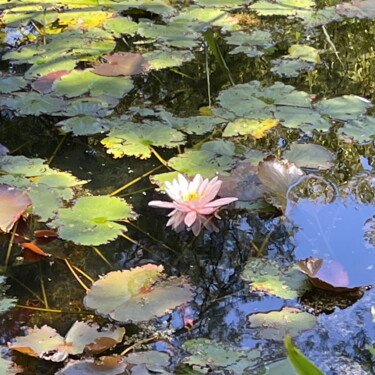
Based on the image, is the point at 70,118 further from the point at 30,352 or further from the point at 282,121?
the point at 30,352

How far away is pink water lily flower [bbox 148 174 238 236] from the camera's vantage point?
1.79 meters

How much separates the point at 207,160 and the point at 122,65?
790 mm

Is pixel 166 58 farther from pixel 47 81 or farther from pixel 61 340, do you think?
pixel 61 340

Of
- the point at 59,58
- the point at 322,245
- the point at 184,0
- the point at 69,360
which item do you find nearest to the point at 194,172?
the point at 322,245

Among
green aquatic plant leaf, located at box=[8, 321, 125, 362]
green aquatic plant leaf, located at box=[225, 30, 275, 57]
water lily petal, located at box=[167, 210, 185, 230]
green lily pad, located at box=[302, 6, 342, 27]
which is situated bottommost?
green aquatic plant leaf, located at box=[8, 321, 125, 362]

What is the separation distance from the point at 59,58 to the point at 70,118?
529mm

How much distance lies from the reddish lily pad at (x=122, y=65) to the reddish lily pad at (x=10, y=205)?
90 cm

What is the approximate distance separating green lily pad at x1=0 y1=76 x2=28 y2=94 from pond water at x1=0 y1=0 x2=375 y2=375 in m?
0.01

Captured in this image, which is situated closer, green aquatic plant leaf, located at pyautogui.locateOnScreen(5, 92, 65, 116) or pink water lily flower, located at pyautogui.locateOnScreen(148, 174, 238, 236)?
pink water lily flower, located at pyautogui.locateOnScreen(148, 174, 238, 236)

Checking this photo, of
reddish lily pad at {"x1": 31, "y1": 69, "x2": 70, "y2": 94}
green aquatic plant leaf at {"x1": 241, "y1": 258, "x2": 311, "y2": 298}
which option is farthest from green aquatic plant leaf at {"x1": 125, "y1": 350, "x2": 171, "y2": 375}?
reddish lily pad at {"x1": 31, "y1": 69, "x2": 70, "y2": 94}

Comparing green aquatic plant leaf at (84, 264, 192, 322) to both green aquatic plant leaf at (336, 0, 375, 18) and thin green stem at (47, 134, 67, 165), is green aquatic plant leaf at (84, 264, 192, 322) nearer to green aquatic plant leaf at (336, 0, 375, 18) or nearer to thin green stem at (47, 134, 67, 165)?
thin green stem at (47, 134, 67, 165)

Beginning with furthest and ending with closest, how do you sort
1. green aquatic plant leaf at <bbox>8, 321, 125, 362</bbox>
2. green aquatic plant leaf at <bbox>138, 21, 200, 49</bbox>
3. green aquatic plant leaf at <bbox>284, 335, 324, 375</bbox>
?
green aquatic plant leaf at <bbox>138, 21, 200, 49</bbox>, green aquatic plant leaf at <bbox>8, 321, 125, 362</bbox>, green aquatic plant leaf at <bbox>284, 335, 324, 375</bbox>

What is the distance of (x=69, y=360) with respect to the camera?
4.57 feet

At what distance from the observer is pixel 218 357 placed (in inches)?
53.7
